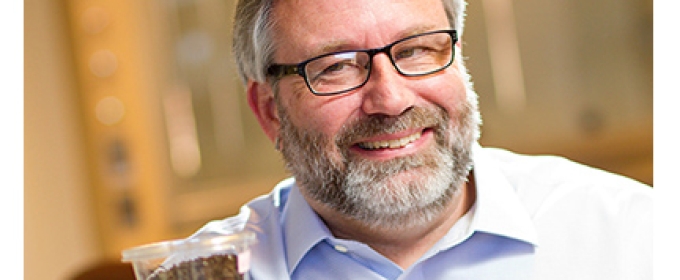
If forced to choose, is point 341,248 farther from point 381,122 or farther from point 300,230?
point 381,122

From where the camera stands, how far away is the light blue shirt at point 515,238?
1.65 m

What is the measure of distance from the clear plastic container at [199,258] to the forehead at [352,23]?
0.55 metres

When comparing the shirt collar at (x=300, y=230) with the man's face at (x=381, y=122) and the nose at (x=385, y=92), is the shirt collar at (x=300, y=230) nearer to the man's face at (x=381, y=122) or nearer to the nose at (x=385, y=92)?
the man's face at (x=381, y=122)

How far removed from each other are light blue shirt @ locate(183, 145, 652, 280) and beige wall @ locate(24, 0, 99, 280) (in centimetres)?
228

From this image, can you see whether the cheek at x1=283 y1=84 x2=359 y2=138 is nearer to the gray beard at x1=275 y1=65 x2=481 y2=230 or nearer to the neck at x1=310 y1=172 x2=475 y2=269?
the gray beard at x1=275 y1=65 x2=481 y2=230

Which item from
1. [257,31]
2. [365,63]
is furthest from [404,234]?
[257,31]

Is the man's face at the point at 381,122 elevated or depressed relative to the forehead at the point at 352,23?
depressed

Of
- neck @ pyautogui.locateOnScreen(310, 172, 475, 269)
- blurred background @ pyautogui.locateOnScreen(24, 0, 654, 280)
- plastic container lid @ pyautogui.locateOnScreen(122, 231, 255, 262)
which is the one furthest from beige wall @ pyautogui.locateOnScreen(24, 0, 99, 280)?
A: plastic container lid @ pyautogui.locateOnScreen(122, 231, 255, 262)

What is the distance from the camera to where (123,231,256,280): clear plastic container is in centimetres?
121

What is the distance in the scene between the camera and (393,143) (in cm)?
165

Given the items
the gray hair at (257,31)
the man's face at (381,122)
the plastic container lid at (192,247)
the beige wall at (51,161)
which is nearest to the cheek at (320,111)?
the man's face at (381,122)
